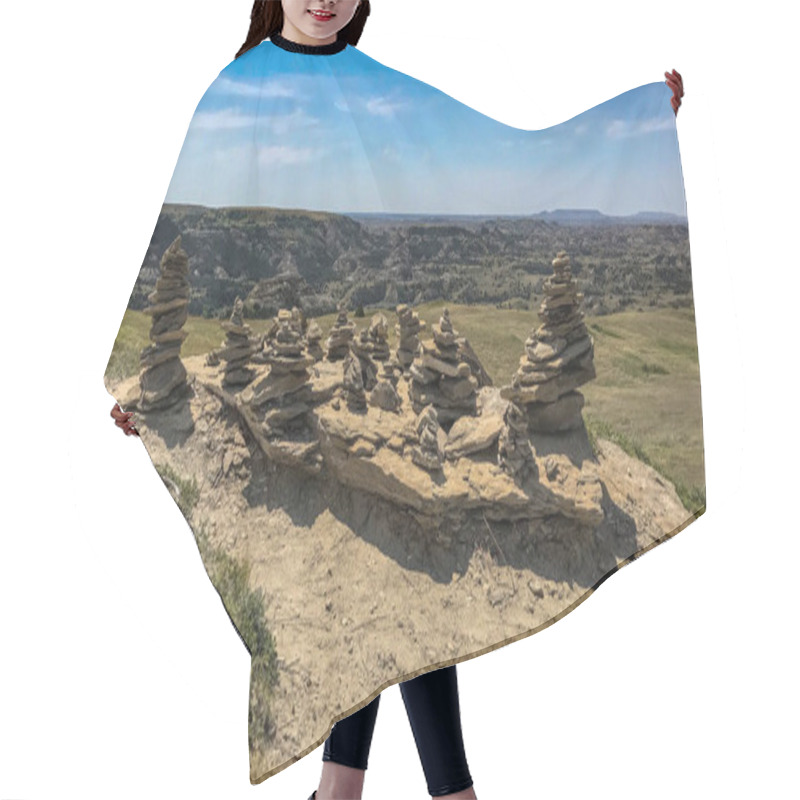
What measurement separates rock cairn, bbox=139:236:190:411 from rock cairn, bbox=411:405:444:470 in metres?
0.79

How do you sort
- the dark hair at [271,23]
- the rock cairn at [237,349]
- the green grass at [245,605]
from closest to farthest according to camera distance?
the green grass at [245,605] → the rock cairn at [237,349] → the dark hair at [271,23]

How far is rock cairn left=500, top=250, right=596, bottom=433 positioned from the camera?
6238 millimetres

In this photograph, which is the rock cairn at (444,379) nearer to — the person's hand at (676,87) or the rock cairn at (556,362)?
the rock cairn at (556,362)

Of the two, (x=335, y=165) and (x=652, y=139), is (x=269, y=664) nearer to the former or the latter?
(x=335, y=165)

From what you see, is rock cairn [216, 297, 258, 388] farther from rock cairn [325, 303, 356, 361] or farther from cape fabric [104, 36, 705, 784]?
rock cairn [325, 303, 356, 361]

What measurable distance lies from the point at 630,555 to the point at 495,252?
109 centimetres

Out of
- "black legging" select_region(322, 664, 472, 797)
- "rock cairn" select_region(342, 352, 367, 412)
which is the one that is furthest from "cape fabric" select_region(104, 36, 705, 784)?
"black legging" select_region(322, 664, 472, 797)

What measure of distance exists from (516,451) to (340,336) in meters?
0.69

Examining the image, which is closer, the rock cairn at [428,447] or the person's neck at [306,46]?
the rock cairn at [428,447]

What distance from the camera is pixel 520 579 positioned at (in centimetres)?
621

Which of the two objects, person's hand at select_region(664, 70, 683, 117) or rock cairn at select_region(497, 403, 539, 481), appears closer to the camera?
rock cairn at select_region(497, 403, 539, 481)

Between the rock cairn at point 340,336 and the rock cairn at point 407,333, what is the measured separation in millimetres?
155

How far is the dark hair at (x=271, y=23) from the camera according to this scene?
6.39 m

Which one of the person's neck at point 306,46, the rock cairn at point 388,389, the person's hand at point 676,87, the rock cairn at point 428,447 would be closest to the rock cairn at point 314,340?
the rock cairn at point 388,389
